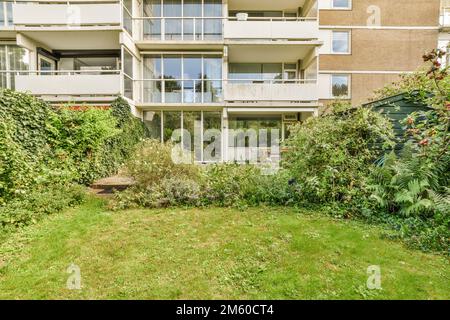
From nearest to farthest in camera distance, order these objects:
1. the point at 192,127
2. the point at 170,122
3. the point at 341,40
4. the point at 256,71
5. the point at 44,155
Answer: the point at 44,155
the point at 192,127
the point at 170,122
the point at 256,71
the point at 341,40

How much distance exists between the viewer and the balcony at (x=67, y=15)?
12.9 metres

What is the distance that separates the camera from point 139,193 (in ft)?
21.7

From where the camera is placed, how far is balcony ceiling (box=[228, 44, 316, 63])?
1485cm

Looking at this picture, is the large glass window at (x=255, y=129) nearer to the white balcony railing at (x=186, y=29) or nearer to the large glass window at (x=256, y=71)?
the large glass window at (x=256, y=71)

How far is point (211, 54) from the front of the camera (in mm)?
15438

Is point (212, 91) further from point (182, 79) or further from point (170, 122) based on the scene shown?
point (170, 122)

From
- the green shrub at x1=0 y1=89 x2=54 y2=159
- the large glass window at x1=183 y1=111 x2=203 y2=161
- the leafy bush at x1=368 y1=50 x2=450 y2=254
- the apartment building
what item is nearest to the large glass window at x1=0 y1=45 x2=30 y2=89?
the apartment building

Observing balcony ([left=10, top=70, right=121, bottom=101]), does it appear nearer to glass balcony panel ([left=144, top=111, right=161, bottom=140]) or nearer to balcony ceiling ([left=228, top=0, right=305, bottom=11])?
glass balcony panel ([left=144, top=111, right=161, bottom=140])

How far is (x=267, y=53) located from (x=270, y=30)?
1.42 meters

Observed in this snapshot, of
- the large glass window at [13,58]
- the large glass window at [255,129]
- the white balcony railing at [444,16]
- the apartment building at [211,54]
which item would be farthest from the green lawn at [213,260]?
the white balcony railing at [444,16]

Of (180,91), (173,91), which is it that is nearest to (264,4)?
(180,91)

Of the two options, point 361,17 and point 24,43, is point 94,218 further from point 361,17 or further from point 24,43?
point 361,17

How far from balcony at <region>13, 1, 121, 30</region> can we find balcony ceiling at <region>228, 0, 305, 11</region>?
702 centimetres
